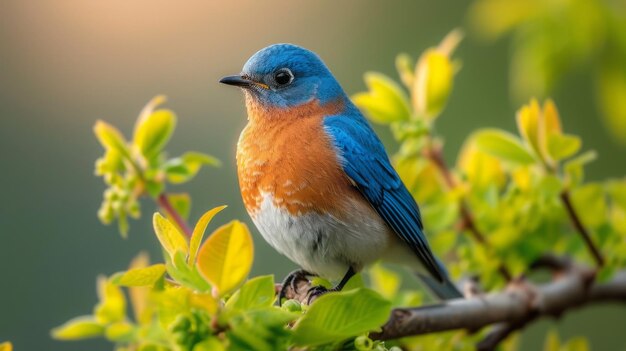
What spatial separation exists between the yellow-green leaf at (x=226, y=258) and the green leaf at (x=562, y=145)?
107cm

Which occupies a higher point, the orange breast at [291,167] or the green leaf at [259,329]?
the green leaf at [259,329]

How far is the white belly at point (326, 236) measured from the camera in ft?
8.06

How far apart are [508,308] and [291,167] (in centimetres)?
73

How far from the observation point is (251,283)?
1.40 metres

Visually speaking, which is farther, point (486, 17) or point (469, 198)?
point (486, 17)

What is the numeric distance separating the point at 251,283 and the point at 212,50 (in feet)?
17.6

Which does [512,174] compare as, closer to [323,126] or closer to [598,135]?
[323,126]

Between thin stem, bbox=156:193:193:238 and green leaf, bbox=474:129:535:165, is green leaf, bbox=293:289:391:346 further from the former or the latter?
green leaf, bbox=474:129:535:165

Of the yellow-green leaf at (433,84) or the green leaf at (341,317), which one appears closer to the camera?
the green leaf at (341,317)

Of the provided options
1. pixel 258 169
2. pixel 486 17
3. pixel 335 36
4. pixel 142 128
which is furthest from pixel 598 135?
pixel 142 128

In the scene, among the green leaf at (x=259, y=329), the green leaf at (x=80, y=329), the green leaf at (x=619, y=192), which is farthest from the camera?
the green leaf at (x=619, y=192)

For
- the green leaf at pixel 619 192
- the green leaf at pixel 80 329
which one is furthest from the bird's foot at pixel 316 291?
the green leaf at pixel 619 192

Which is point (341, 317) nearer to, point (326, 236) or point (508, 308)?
point (508, 308)

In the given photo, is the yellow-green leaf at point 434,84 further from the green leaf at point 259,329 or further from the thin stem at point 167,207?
the green leaf at point 259,329
